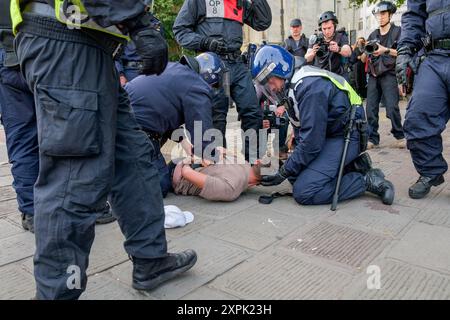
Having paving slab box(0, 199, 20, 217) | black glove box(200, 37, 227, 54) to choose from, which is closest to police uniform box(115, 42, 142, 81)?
black glove box(200, 37, 227, 54)

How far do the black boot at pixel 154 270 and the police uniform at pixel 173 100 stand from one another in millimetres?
1284

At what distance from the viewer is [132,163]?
1787 millimetres

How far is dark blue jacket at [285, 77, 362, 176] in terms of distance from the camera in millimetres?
3027

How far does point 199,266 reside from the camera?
2.15 meters

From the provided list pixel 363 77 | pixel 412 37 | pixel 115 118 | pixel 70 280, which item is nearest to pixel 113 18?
pixel 115 118

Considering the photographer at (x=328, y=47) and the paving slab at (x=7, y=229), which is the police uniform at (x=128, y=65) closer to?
the paving slab at (x=7, y=229)

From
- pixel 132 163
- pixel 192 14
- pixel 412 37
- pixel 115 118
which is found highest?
pixel 192 14

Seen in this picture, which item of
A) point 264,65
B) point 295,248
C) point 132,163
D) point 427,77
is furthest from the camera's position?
point 264,65

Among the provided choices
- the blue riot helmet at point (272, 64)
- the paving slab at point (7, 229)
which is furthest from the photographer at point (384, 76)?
the paving slab at point (7, 229)

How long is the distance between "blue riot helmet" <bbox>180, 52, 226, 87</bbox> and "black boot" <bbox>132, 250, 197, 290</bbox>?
1.70 m

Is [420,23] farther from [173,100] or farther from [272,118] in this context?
[173,100]

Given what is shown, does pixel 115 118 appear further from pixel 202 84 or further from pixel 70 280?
pixel 202 84

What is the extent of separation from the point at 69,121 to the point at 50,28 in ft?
1.12
